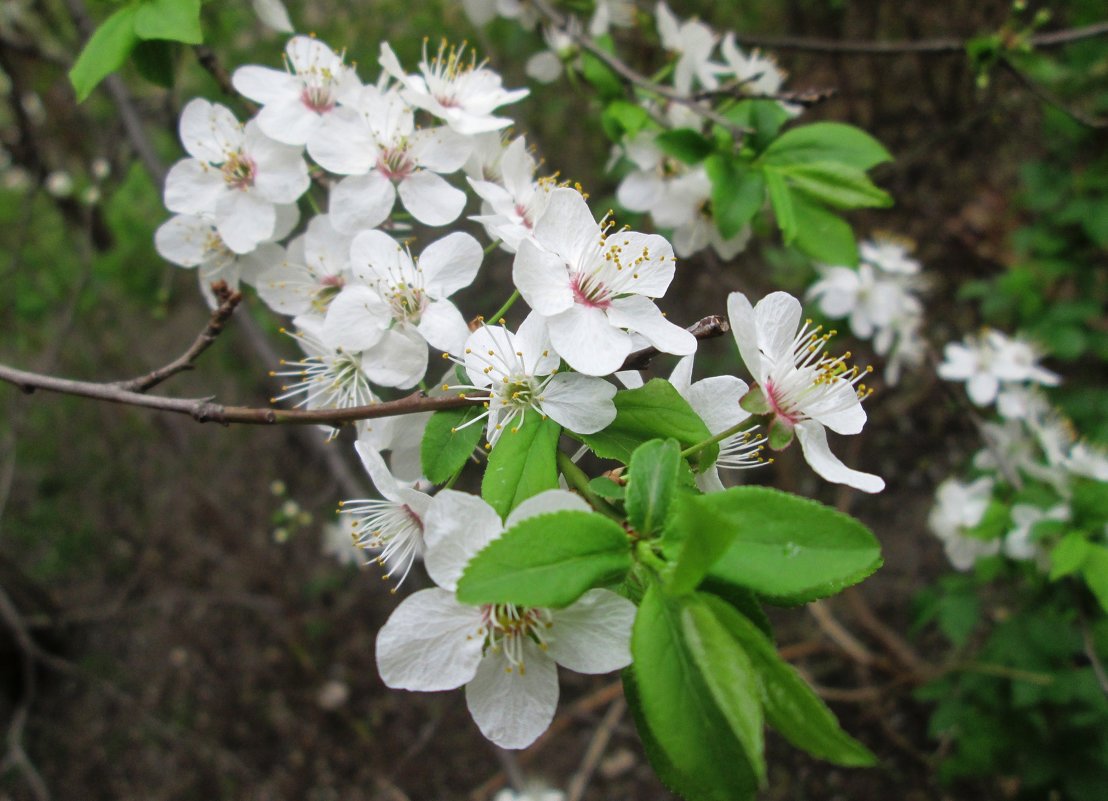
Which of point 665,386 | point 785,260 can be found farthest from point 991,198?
point 665,386

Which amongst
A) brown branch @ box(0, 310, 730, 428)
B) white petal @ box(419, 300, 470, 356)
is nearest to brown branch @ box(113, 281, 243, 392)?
brown branch @ box(0, 310, 730, 428)

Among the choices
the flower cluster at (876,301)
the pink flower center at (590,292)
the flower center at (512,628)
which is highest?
the pink flower center at (590,292)

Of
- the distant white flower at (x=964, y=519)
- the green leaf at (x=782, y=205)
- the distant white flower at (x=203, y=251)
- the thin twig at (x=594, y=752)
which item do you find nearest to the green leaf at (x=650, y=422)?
the green leaf at (x=782, y=205)

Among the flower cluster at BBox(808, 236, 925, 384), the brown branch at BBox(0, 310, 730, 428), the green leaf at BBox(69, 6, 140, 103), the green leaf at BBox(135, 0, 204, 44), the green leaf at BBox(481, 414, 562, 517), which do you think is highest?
the green leaf at BBox(135, 0, 204, 44)

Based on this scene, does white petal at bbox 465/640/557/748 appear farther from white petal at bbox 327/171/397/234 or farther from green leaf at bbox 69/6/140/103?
green leaf at bbox 69/6/140/103

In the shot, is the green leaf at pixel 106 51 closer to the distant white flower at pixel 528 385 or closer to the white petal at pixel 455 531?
the distant white flower at pixel 528 385

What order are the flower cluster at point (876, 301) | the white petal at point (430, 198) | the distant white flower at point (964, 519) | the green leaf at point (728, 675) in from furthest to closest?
the flower cluster at point (876, 301), the distant white flower at point (964, 519), the white petal at point (430, 198), the green leaf at point (728, 675)

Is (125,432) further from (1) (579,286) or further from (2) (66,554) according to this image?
(1) (579,286)
